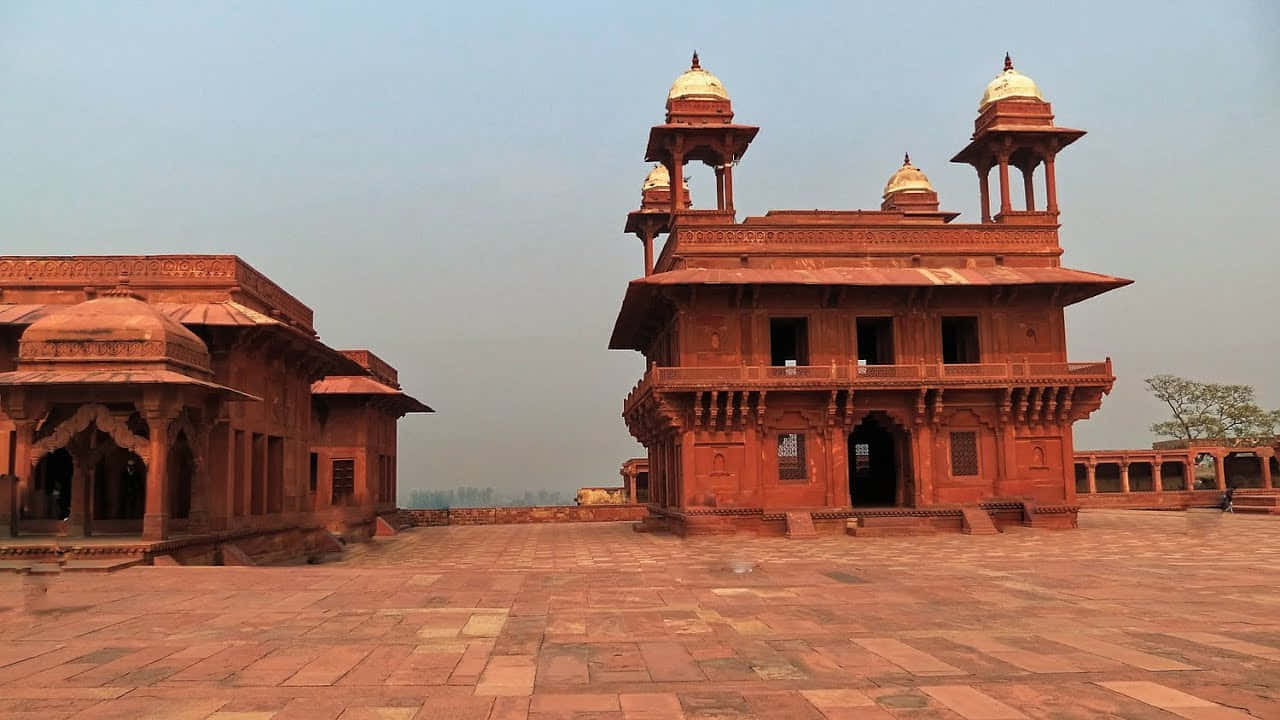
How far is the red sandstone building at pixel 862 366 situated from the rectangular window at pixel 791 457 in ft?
0.14

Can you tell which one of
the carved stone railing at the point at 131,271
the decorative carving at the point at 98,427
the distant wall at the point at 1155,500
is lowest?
the distant wall at the point at 1155,500

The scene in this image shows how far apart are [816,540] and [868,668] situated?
57.5ft

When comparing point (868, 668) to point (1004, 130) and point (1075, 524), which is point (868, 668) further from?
point (1004, 130)

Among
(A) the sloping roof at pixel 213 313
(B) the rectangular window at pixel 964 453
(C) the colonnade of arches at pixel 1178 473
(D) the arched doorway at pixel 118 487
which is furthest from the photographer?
(C) the colonnade of arches at pixel 1178 473

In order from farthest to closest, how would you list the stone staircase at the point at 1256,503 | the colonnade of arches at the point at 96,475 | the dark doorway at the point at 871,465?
1. the stone staircase at the point at 1256,503
2. the dark doorway at the point at 871,465
3. the colonnade of arches at the point at 96,475

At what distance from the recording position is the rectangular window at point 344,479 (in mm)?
34062

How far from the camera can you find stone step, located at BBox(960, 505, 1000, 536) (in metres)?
26.4

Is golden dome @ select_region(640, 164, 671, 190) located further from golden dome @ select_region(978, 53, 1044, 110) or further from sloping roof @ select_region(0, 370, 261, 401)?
sloping roof @ select_region(0, 370, 261, 401)

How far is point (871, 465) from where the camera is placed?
114 feet

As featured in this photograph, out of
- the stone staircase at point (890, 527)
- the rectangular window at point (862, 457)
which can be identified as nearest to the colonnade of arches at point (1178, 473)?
the rectangular window at point (862, 457)

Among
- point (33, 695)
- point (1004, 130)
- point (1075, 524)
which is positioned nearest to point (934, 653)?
point (33, 695)

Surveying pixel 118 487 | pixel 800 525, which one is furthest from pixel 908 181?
pixel 118 487

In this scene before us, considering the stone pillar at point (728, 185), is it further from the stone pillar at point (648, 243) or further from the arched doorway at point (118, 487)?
the arched doorway at point (118, 487)

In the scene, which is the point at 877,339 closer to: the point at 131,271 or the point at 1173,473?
the point at 131,271
